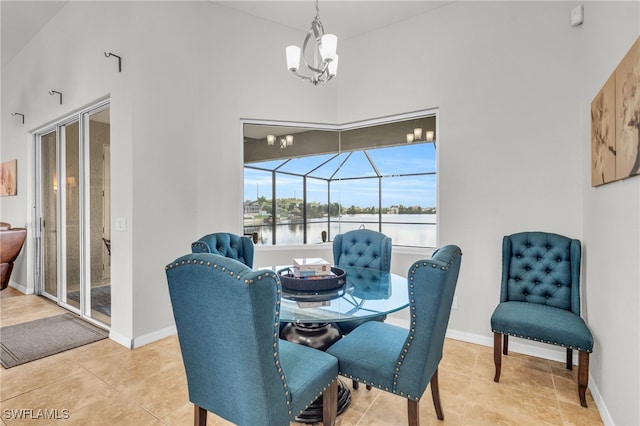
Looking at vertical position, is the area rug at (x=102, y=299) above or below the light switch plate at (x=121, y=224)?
below

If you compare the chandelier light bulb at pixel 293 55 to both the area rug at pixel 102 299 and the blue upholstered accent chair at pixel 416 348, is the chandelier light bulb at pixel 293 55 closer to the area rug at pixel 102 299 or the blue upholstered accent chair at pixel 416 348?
the blue upholstered accent chair at pixel 416 348

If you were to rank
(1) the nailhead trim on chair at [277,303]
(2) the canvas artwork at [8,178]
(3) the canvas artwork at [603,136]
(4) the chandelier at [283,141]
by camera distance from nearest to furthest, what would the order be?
(1) the nailhead trim on chair at [277,303], (3) the canvas artwork at [603,136], (4) the chandelier at [283,141], (2) the canvas artwork at [8,178]

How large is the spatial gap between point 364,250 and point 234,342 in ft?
6.25

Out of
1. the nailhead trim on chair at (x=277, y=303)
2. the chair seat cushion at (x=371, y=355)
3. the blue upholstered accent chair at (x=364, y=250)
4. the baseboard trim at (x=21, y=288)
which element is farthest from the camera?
the baseboard trim at (x=21, y=288)

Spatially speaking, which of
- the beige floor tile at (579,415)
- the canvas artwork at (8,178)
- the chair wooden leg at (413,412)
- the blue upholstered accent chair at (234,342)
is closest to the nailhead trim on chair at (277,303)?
the blue upholstered accent chair at (234,342)

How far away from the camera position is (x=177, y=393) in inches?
85.9

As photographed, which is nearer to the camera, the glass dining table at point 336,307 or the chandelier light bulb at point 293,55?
the glass dining table at point 336,307

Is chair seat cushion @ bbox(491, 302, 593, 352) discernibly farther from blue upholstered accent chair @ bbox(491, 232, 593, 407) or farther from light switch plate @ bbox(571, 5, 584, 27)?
light switch plate @ bbox(571, 5, 584, 27)

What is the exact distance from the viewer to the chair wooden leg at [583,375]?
1.99 metres

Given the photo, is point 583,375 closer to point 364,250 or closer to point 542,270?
point 542,270

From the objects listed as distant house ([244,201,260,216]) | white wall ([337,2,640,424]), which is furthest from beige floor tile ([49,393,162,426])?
white wall ([337,2,640,424])

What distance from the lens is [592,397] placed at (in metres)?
2.13

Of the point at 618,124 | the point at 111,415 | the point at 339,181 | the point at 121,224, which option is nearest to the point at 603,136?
the point at 618,124

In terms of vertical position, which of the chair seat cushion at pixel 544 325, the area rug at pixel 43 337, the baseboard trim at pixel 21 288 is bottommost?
the area rug at pixel 43 337
